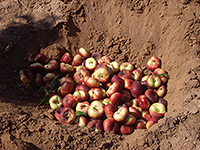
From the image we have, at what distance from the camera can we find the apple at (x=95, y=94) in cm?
430

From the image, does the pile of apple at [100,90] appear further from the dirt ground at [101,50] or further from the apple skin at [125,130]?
the dirt ground at [101,50]

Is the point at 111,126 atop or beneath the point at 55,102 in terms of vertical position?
atop

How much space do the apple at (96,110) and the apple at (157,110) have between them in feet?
3.76

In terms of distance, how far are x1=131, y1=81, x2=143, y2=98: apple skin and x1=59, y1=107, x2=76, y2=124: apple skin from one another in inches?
60.2

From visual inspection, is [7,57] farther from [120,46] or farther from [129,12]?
[129,12]

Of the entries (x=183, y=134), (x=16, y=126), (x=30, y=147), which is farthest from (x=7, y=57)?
(x=183, y=134)

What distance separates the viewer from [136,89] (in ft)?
14.3

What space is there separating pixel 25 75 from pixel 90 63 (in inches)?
67.1

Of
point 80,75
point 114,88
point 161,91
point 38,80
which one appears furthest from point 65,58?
point 161,91

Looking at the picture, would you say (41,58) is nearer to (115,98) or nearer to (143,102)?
(115,98)

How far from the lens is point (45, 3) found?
553 cm

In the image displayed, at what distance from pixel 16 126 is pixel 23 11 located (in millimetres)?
3591

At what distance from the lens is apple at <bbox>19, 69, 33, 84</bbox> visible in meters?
4.48

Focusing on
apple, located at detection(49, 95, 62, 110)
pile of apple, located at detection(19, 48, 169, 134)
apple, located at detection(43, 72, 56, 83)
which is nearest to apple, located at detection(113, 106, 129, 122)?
pile of apple, located at detection(19, 48, 169, 134)
